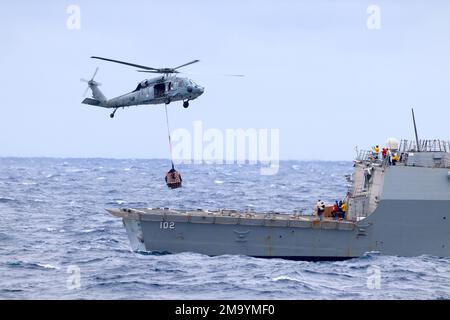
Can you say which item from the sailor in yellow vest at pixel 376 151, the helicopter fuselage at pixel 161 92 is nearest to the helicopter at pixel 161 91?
the helicopter fuselage at pixel 161 92

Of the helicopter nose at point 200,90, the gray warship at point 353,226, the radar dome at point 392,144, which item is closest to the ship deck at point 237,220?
the gray warship at point 353,226

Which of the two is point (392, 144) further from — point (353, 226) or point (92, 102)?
point (92, 102)

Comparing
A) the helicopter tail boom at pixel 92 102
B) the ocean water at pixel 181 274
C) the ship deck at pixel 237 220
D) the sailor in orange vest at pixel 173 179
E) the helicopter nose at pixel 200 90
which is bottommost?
the ocean water at pixel 181 274

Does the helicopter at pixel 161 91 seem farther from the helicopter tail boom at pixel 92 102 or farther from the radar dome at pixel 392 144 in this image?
the radar dome at pixel 392 144

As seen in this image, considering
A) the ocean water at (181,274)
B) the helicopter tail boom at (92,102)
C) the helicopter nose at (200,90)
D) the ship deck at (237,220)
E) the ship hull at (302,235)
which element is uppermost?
the helicopter nose at (200,90)

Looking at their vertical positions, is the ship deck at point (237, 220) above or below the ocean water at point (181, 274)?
above

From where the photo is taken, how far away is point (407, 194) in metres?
36.7

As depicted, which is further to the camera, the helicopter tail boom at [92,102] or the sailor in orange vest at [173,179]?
the helicopter tail boom at [92,102]

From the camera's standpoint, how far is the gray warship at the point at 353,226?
3678 cm

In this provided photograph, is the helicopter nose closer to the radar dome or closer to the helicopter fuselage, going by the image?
the helicopter fuselage

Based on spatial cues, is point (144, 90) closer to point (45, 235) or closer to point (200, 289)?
point (200, 289)

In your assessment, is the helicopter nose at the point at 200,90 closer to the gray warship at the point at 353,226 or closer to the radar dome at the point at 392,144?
the gray warship at the point at 353,226
